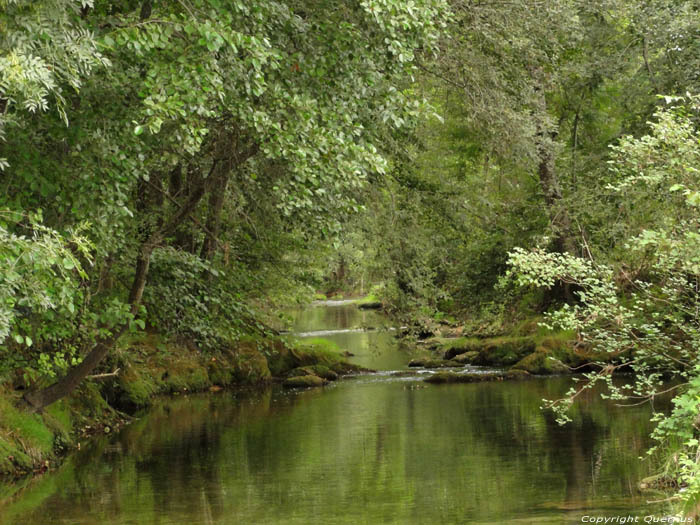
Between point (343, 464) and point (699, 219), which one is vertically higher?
point (699, 219)

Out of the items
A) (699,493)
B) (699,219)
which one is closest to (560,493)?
(699,493)

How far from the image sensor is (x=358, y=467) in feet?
42.4

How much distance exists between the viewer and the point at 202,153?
12742 mm

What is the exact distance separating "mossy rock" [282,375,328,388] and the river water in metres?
3.44

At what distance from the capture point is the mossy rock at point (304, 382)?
79.1 feet

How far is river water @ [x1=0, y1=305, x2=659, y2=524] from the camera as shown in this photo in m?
10.2

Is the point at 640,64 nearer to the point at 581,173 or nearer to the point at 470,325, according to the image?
the point at 581,173

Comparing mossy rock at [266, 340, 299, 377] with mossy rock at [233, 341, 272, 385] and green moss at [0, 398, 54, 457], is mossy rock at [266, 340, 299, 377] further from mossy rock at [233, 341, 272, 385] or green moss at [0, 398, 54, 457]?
green moss at [0, 398, 54, 457]

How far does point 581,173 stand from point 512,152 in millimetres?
6634

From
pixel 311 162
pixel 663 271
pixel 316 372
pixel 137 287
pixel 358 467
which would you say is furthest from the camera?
pixel 316 372

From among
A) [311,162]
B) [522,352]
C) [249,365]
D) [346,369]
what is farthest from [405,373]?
[311,162]

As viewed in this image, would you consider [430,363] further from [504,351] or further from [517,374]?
[517,374]

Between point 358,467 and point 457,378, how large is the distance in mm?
10837

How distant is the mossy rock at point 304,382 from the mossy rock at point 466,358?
5.40 meters
